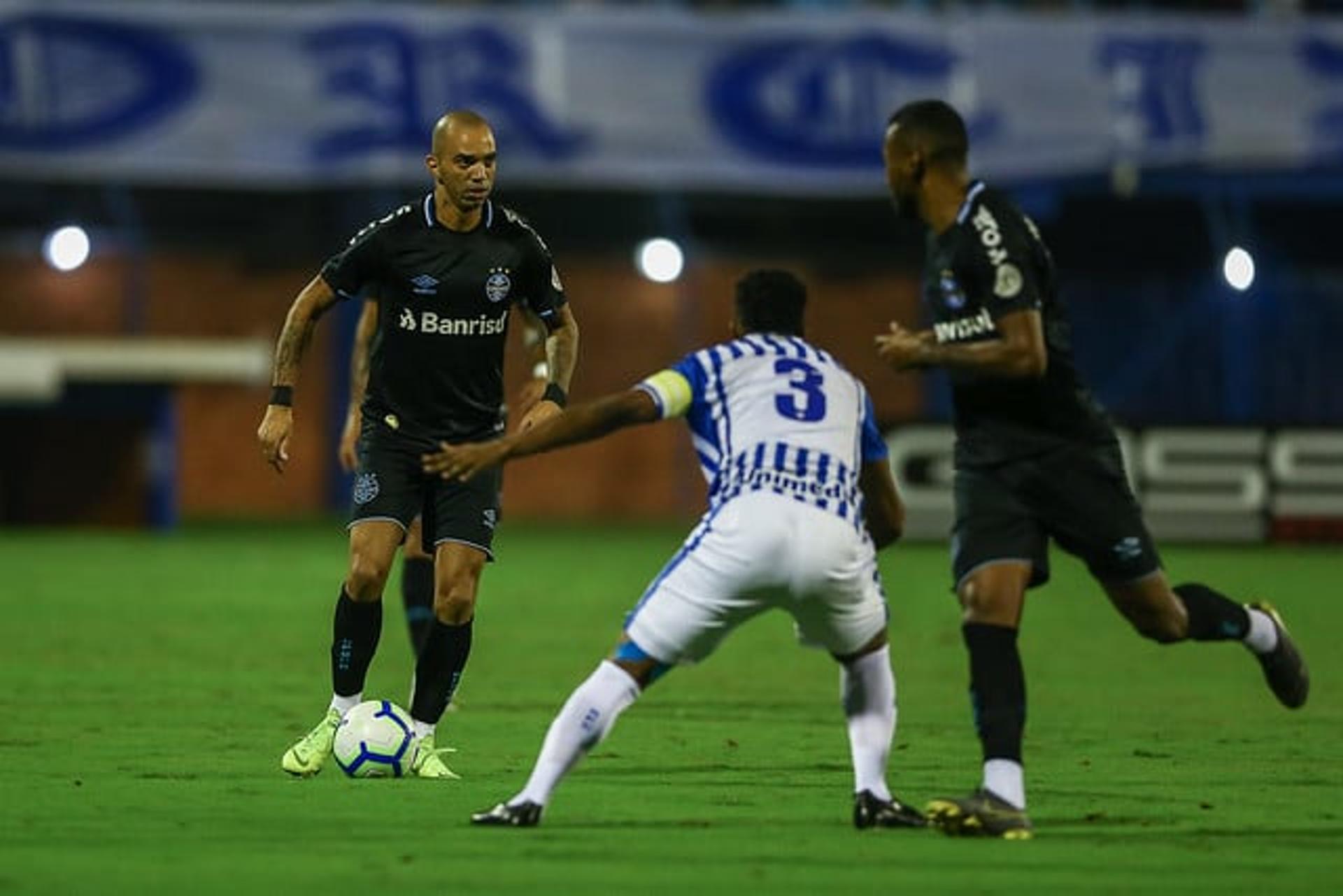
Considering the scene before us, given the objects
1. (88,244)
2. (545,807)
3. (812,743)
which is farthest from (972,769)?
(88,244)

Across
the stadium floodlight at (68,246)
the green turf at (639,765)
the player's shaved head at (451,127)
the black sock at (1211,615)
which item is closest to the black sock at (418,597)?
the green turf at (639,765)

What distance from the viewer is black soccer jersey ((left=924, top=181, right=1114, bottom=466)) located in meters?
8.38

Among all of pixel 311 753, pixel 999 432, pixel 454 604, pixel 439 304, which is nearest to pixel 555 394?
pixel 439 304

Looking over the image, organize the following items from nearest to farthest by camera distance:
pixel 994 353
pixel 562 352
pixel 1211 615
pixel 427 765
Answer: pixel 994 353 → pixel 1211 615 → pixel 427 765 → pixel 562 352

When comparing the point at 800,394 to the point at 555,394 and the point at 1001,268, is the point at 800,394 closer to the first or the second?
the point at 1001,268

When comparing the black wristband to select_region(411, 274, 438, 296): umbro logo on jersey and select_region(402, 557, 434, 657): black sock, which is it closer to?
select_region(411, 274, 438, 296): umbro logo on jersey

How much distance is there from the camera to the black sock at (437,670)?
10.3 metres

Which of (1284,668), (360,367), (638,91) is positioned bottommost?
(1284,668)

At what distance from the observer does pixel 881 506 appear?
346 inches

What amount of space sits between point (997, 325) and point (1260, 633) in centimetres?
194

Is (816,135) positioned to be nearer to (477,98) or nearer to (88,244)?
(477,98)

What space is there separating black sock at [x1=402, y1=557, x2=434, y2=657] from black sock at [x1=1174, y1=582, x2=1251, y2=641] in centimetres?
439

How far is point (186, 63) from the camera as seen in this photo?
1219 inches

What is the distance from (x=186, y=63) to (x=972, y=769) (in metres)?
22.2
